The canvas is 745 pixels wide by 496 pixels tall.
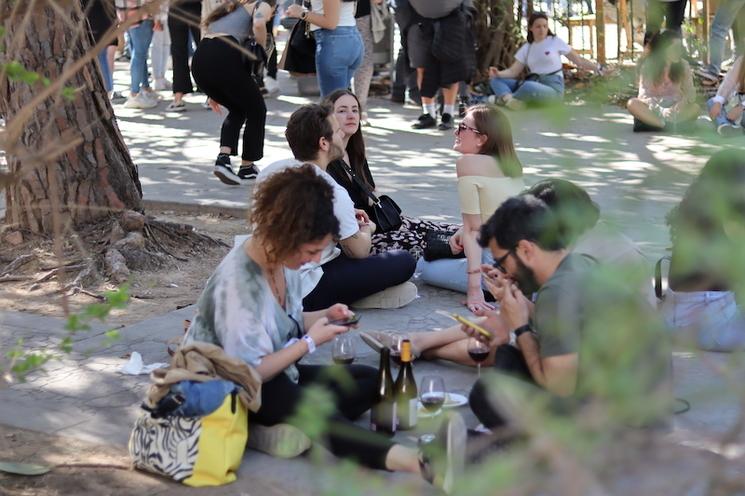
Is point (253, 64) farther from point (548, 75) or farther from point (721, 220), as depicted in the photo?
point (721, 220)

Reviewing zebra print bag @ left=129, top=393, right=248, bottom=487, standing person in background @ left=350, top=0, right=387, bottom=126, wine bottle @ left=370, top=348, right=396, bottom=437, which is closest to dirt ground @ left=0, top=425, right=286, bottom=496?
zebra print bag @ left=129, top=393, right=248, bottom=487

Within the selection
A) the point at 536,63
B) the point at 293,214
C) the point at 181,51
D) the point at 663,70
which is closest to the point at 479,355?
the point at 293,214

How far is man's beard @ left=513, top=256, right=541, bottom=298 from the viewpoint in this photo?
13.9ft

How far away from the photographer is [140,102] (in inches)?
548

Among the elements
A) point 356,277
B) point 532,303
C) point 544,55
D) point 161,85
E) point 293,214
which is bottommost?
point 356,277

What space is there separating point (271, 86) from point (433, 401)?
10363 mm

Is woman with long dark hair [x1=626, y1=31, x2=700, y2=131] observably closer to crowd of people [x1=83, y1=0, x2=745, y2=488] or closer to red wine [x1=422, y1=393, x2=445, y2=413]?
crowd of people [x1=83, y1=0, x2=745, y2=488]

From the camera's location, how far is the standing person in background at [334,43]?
980 centimetres

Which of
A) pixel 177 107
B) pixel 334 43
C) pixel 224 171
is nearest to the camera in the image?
pixel 224 171

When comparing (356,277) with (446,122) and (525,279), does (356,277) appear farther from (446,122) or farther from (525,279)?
(446,122)

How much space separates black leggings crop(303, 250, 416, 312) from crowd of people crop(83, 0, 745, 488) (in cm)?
1

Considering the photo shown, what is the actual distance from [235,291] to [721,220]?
2.57 m

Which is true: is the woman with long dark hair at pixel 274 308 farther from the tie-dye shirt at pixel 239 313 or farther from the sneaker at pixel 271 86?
the sneaker at pixel 271 86

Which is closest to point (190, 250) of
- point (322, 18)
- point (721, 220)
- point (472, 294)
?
point (472, 294)
